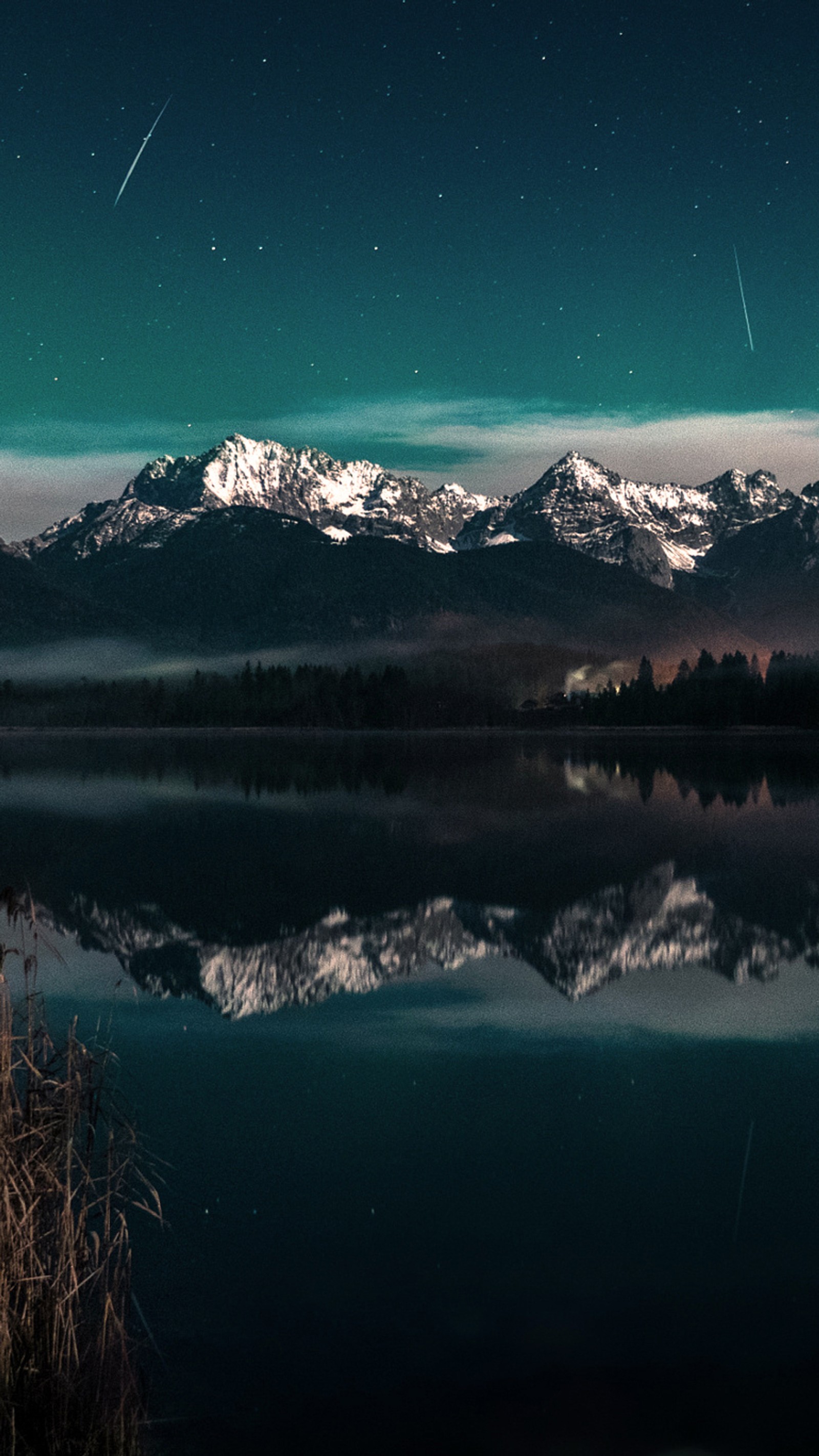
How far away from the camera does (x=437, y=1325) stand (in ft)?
38.0

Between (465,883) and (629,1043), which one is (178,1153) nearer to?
(629,1043)

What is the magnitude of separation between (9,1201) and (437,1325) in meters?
4.58

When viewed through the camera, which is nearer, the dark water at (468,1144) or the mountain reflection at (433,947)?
the dark water at (468,1144)

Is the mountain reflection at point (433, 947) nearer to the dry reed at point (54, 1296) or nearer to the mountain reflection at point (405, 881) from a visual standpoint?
the mountain reflection at point (405, 881)

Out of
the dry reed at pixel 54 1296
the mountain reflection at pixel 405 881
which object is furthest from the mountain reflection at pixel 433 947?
the dry reed at pixel 54 1296

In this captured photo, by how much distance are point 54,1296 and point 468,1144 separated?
7.74 m

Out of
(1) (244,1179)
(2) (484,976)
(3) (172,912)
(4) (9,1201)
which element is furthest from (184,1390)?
(3) (172,912)

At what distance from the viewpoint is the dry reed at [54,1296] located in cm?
927

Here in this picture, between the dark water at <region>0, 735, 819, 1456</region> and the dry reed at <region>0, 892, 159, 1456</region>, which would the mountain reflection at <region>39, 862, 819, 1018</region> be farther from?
the dry reed at <region>0, 892, 159, 1456</region>

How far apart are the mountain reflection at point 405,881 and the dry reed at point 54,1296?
12027 mm

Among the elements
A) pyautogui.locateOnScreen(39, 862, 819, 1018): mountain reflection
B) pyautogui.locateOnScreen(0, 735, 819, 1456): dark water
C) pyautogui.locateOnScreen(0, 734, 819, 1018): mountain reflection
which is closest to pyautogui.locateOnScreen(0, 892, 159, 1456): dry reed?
pyautogui.locateOnScreen(0, 735, 819, 1456): dark water

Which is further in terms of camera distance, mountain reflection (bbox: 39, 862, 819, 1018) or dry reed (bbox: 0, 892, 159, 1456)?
mountain reflection (bbox: 39, 862, 819, 1018)

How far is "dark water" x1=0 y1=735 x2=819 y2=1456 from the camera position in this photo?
10633mm

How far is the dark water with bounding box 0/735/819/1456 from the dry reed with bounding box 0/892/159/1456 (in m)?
0.60
